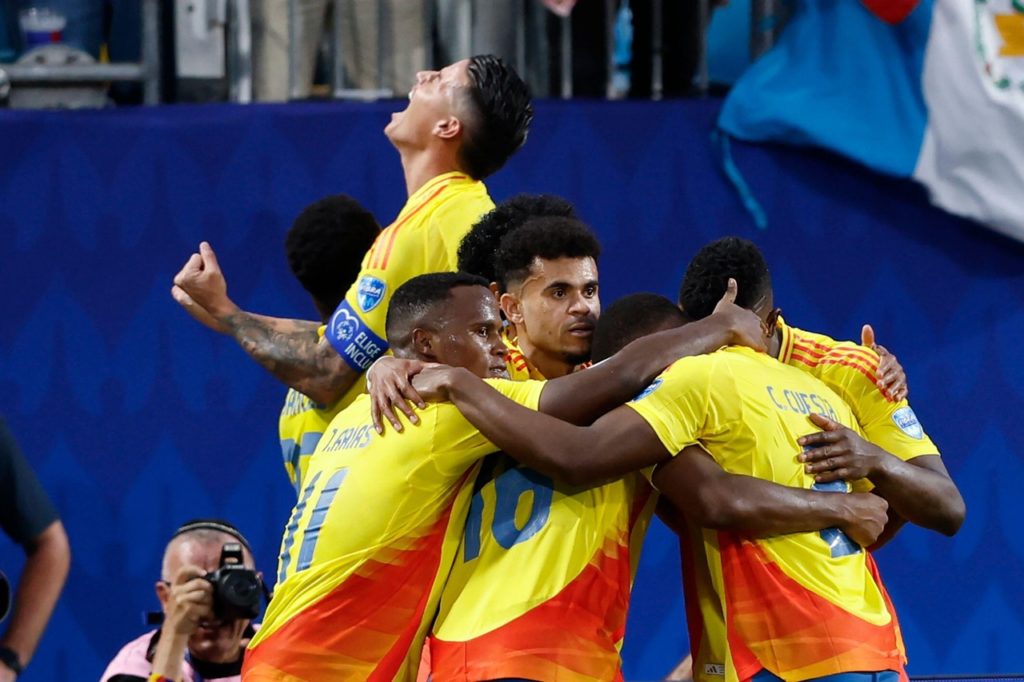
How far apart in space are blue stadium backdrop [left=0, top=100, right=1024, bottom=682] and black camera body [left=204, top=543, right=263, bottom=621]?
5.24 ft

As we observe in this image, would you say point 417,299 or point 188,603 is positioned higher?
point 417,299

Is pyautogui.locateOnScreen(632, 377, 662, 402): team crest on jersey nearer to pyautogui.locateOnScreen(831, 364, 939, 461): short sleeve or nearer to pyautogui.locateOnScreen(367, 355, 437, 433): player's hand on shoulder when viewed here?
pyautogui.locateOnScreen(367, 355, 437, 433): player's hand on shoulder

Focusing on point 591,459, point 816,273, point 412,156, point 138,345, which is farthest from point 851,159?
point 591,459

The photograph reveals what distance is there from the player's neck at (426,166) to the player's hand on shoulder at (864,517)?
167 centimetres

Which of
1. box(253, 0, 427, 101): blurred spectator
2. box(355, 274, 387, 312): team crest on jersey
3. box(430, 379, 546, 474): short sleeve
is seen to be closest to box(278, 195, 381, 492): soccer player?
box(355, 274, 387, 312): team crest on jersey

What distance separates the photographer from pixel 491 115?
4637 millimetres

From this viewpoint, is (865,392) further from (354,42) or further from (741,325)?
(354,42)

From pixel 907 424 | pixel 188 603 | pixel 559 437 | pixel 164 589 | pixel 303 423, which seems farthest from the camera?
pixel 164 589

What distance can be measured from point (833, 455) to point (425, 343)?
868 millimetres

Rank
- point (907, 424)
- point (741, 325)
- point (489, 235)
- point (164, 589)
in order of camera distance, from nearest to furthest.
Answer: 1. point (741, 325)
2. point (907, 424)
3. point (489, 235)
4. point (164, 589)

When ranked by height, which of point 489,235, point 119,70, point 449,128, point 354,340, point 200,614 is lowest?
point 200,614

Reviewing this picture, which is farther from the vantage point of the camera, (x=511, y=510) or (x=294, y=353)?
(x=294, y=353)

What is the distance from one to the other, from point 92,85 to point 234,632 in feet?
7.92

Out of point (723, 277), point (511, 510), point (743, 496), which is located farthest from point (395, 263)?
point (743, 496)
